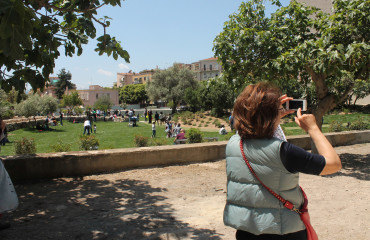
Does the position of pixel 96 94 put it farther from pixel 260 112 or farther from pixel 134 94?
pixel 260 112

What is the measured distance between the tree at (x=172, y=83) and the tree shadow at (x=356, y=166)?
4315 centimetres

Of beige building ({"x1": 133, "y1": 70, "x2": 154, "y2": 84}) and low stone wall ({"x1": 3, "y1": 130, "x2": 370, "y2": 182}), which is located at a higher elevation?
beige building ({"x1": 133, "y1": 70, "x2": 154, "y2": 84})

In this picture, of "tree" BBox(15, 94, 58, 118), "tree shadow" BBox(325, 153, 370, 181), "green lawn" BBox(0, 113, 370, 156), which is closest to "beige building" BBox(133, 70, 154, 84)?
"tree" BBox(15, 94, 58, 118)

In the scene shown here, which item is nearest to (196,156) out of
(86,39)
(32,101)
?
(86,39)

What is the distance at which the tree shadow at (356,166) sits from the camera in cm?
643

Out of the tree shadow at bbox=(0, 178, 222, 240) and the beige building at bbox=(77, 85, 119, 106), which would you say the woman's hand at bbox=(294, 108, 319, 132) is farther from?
the beige building at bbox=(77, 85, 119, 106)

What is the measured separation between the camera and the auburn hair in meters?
1.70

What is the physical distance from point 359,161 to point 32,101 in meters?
29.7

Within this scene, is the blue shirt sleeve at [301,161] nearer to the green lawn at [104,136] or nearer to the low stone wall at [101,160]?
the low stone wall at [101,160]

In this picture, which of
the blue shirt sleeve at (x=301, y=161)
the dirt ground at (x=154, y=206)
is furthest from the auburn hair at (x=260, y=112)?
the dirt ground at (x=154, y=206)

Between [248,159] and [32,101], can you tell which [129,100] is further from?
[248,159]

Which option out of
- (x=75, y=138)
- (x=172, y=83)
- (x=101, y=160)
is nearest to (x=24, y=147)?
(x=101, y=160)

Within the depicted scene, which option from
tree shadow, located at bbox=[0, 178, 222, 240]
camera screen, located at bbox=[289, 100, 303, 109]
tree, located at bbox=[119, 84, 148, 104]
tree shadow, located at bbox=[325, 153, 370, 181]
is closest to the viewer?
camera screen, located at bbox=[289, 100, 303, 109]

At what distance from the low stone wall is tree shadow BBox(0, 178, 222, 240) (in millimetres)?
246
